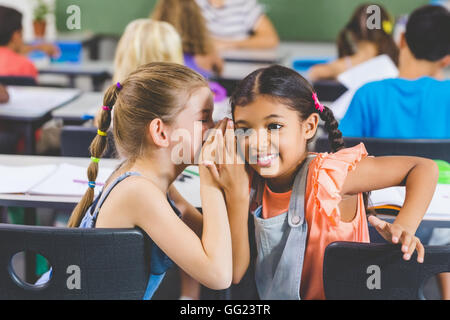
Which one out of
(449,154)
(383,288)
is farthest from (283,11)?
(383,288)

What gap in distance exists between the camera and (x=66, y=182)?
1.74 m

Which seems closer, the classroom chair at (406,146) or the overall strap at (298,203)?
the overall strap at (298,203)

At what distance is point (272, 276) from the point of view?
1.44m

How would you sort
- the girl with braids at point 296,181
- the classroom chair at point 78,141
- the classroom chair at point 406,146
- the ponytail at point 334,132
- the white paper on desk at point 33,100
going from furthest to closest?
the white paper on desk at point 33,100 < the classroom chair at point 78,141 < the classroom chair at point 406,146 < the ponytail at point 334,132 < the girl with braids at point 296,181

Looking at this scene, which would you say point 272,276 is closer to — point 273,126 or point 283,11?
point 273,126

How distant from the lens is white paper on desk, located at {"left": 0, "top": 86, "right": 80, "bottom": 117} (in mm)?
2666

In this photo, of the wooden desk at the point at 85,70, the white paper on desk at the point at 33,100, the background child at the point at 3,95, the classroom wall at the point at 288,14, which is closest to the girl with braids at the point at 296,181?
the white paper on desk at the point at 33,100

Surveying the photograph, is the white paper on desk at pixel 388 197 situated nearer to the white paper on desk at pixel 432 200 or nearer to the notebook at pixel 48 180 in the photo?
the white paper on desk at pixel 432 200

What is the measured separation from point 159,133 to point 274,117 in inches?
11.0

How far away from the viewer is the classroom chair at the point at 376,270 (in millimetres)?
1047

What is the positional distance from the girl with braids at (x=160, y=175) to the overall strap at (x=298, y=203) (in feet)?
0.62

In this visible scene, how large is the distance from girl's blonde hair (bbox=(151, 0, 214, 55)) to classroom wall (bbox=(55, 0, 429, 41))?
2.71m

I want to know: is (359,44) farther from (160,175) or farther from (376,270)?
(376,270)
